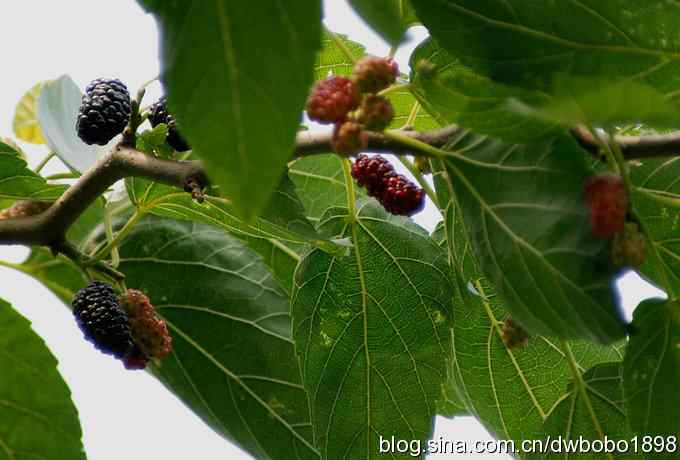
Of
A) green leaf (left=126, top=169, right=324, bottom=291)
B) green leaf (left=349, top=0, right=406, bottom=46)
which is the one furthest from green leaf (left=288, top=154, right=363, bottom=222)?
green leaf (left=349, top=0, right=406, bottom=46)

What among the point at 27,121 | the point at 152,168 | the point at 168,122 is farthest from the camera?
the point at 27,121

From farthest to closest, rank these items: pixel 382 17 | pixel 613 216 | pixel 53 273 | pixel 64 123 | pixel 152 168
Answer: pixel 53 273
pixel 64 123
pixel 152 168
pixel 613 216
pixel 382 17

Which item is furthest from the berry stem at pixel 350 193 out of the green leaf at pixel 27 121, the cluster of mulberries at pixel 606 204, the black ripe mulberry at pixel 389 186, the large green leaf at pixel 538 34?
the green leaf at pixel 27 121

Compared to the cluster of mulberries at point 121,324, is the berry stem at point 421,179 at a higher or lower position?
higher

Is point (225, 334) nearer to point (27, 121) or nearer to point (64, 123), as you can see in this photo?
point (64, 123)

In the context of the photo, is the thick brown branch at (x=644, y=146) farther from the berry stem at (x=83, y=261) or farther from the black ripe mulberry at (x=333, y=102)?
the berry stem at (x=83, y=261)

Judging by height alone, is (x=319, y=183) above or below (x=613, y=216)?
above

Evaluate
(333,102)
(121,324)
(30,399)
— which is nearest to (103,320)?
(121,324)
